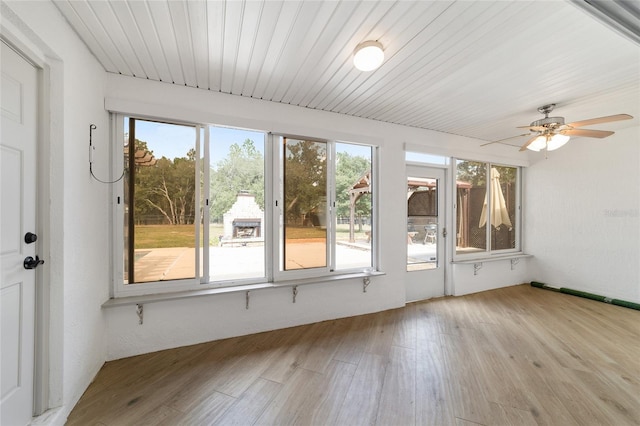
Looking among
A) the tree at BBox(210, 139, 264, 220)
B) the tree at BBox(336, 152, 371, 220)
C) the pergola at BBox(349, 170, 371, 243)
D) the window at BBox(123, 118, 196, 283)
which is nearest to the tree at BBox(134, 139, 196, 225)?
the window at BBox(123, 118, 196, 283)

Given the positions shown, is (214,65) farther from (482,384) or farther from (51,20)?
(482,384)

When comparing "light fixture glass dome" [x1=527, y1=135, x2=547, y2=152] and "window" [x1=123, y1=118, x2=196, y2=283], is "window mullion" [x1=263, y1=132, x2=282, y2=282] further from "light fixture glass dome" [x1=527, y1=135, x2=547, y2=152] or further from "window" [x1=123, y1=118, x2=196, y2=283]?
"light fixture glass dome" [x1=527, y1=135, x2=547, y2=152]

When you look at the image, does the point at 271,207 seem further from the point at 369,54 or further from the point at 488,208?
the point at 488,208

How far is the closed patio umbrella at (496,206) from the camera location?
4703 mm

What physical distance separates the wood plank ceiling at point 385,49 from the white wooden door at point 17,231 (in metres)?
0.61

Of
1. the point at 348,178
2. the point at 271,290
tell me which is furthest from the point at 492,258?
the point at 271,290

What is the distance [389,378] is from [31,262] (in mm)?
2570

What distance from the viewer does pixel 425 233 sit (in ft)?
13.7

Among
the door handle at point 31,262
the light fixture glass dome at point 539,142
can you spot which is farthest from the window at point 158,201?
the light fixture glass dome at point 539,142

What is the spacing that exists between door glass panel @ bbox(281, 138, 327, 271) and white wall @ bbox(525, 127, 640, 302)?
4371mm

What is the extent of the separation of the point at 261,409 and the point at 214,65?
8.90ft

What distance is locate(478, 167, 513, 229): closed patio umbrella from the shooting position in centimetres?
470

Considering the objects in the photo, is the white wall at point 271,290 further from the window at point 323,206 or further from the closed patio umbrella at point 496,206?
the closed patio umbrella at point 496,206

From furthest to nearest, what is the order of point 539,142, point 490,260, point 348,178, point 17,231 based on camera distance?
point 490,260 → point 348,178 → point 539,142 → point 17,231
